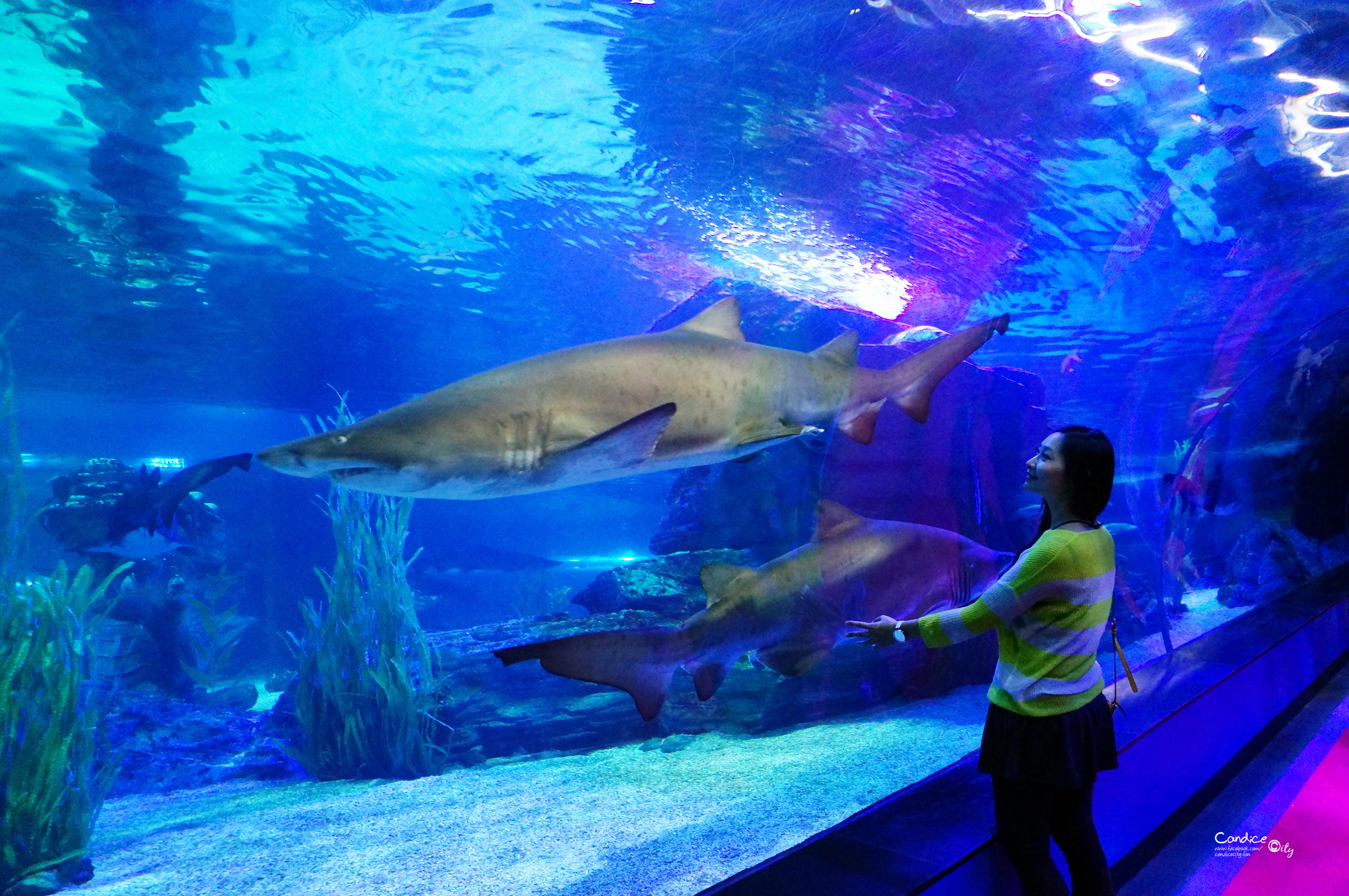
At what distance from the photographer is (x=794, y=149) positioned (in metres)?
7.29

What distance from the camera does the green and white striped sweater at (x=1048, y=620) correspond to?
1948 mm

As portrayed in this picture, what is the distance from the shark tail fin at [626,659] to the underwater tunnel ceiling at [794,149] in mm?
5770

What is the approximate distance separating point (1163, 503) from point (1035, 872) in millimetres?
5556

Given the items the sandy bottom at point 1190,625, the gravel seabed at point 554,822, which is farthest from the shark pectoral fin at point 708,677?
the sandy bottom at point 1190,625

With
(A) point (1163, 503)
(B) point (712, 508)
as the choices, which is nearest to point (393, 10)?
(B) point (712, 508)

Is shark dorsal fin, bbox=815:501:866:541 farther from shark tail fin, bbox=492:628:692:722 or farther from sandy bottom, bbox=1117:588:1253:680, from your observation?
sandy bottom, bbox=1117:588:1253:680

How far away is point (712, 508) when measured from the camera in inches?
289

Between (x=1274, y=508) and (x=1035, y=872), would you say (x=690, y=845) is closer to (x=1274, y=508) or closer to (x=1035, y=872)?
→ (x=1035, y=872)

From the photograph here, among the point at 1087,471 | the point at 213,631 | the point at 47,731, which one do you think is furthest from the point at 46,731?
the point at 1087,471

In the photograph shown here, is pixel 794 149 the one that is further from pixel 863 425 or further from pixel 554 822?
pixel 554 822

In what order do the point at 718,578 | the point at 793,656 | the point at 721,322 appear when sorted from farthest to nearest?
the point at 721,322, the point at 793,656, the point at 718,578

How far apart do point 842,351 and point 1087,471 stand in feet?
3.47

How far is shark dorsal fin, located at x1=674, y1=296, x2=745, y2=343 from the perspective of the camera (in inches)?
101

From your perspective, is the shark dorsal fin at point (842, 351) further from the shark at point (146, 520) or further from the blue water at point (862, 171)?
Result: the shark at point (146, 520)
